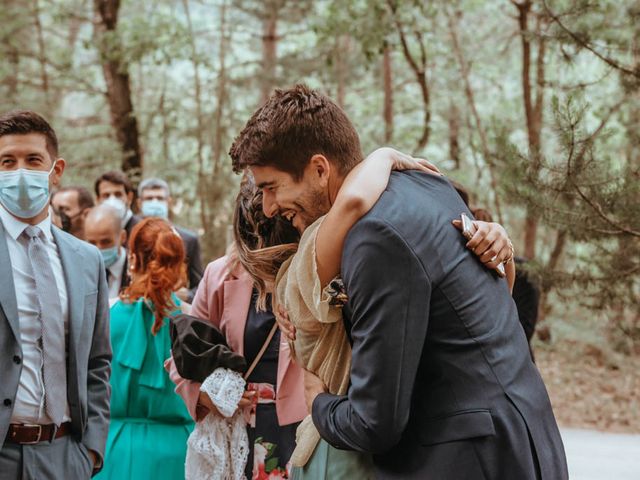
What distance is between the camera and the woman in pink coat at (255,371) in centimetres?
359

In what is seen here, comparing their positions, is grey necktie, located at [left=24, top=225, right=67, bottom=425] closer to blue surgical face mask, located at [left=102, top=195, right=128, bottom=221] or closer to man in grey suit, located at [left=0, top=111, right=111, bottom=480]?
man in grey suit, located at [left=0, top=111, right=111, bottom=480]

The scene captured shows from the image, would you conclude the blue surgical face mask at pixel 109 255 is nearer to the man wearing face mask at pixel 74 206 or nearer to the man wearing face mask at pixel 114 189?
the man wearing face mask at pixel 74 206

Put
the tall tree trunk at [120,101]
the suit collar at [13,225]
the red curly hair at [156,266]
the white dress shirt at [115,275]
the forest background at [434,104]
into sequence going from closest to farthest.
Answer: the suit collar at [13,225] < the red curly hair at [156,266] < the white dress shirt at [115,275] < the forest background at [434,104] < the tall tree trunk at [120,101]

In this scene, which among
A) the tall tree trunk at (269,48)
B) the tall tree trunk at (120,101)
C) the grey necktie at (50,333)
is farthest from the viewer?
the tall tree trunk at (269,48)

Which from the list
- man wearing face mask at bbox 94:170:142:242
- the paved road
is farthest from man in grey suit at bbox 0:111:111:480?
the paved road

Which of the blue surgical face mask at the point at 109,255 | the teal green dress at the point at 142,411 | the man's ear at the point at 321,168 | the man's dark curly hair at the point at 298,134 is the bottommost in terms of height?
the teal green dress at the point at 142,411

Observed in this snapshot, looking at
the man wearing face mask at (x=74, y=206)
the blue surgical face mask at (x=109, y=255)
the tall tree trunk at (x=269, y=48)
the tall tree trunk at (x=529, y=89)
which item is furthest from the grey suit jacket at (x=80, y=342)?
the tall tree trunk at (x=269, y=48)

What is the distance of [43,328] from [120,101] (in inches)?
448

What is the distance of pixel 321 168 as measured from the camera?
7.30 ft

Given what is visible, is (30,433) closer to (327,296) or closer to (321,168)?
(327,296)

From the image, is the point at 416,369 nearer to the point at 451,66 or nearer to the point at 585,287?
the point at 585,287

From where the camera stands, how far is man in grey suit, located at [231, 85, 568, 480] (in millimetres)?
1945

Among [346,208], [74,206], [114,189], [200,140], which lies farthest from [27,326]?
[200,140]

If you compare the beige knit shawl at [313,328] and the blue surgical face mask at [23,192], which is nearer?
the beige knit shawl at [313,328]
